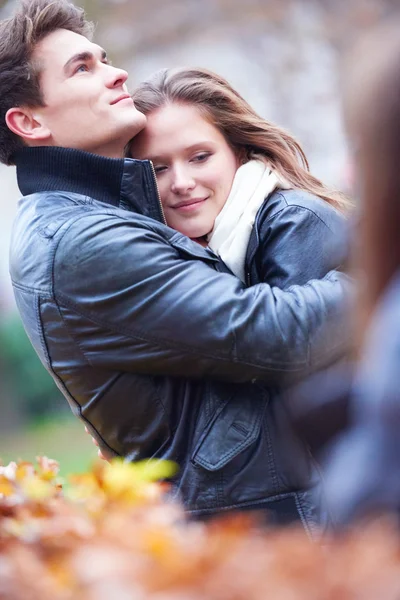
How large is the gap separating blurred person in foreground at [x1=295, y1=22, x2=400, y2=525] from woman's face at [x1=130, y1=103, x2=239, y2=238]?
1.82 m

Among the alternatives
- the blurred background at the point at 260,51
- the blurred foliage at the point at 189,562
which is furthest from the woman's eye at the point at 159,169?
the blurred background at the point at 260,51

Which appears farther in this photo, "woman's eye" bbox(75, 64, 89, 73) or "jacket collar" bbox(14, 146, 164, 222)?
"woman's eye" bbox(75, 64, 89, 73)

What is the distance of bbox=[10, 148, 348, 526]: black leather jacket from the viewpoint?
235 cm

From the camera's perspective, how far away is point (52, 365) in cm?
260

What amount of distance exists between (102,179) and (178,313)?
2.20 feet

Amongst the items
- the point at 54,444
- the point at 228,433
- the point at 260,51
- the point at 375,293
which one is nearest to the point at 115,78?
the point at 228,433

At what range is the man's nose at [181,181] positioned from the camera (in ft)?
9.94

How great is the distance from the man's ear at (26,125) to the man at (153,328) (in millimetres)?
325

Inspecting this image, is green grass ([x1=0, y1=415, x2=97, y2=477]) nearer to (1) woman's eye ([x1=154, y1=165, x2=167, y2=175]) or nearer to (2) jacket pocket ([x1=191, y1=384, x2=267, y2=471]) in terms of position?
(1) woman's eye ([x1=154, y1=165, x2=167, y2=175])

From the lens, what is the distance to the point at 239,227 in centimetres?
277

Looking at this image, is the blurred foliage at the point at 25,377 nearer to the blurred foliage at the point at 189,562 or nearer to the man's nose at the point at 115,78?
the man's nose at the point at 115,78

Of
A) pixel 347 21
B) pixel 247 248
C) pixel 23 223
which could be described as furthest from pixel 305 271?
pixel 347 21

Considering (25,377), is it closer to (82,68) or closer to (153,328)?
(82,68)

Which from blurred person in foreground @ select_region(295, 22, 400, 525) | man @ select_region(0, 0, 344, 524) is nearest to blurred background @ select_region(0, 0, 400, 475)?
man @ select_region(0, 0, 344, 524)
